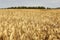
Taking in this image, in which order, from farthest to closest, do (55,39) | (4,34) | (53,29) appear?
(53,29) → (4,34) → (55,39)

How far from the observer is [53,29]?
22.5ft

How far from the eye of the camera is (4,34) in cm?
638

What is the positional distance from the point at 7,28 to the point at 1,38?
2.11 feet

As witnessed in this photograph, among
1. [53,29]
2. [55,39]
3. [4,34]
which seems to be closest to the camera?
[55,39]

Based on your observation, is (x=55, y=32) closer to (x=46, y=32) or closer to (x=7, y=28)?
(x=46, y=32)

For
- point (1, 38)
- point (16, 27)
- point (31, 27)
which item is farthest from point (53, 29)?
point (1, 38)

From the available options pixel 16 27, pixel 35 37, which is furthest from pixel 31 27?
pixel 35 37

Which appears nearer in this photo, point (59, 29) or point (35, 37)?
point (35, 37)

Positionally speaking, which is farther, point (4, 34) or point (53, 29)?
point (53, 29)

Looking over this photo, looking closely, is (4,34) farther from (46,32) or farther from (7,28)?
(46,32)

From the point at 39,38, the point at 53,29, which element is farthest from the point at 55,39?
the point at 53,29

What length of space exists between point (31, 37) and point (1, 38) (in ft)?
2.66

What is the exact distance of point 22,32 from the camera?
645 centimetres

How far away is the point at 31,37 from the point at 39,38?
8.6 inches
